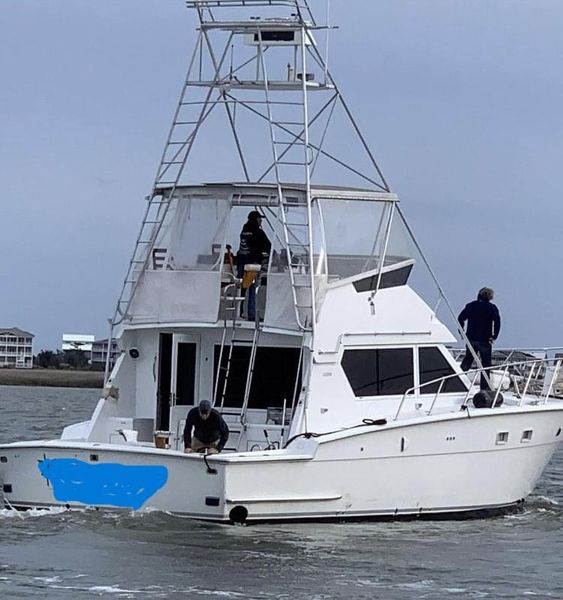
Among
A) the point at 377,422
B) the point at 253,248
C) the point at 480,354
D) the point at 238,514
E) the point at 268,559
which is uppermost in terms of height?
the point at 253,248

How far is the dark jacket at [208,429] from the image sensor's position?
774 inches

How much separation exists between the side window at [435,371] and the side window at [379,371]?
0.20 meters

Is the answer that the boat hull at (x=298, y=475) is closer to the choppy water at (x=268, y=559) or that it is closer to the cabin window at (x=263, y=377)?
the choppy water at (x=268, y=559)

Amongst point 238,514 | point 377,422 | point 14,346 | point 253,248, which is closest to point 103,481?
point 238,514

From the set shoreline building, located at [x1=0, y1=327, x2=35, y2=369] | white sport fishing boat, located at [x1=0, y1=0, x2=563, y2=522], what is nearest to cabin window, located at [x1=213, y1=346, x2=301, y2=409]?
white sport fishing boat, located at [x1=0, y1=0, x2=563, y2=522]

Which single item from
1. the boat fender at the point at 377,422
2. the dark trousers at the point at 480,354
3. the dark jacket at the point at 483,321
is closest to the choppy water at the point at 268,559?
the boat fender at the point at 377,422

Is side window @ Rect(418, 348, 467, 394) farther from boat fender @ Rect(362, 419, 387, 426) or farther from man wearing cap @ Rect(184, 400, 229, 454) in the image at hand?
man wearing cap @ Rect(184, 400, 229, 454)

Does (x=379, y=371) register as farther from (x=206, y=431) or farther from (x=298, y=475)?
(x=206, y=431)

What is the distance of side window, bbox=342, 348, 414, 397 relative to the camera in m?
20.7

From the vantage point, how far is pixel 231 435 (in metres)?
20.9

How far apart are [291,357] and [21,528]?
4.05 metres

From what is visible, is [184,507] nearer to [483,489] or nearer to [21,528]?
[21,528]

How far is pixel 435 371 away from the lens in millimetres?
21641

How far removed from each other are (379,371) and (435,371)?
98 cm
